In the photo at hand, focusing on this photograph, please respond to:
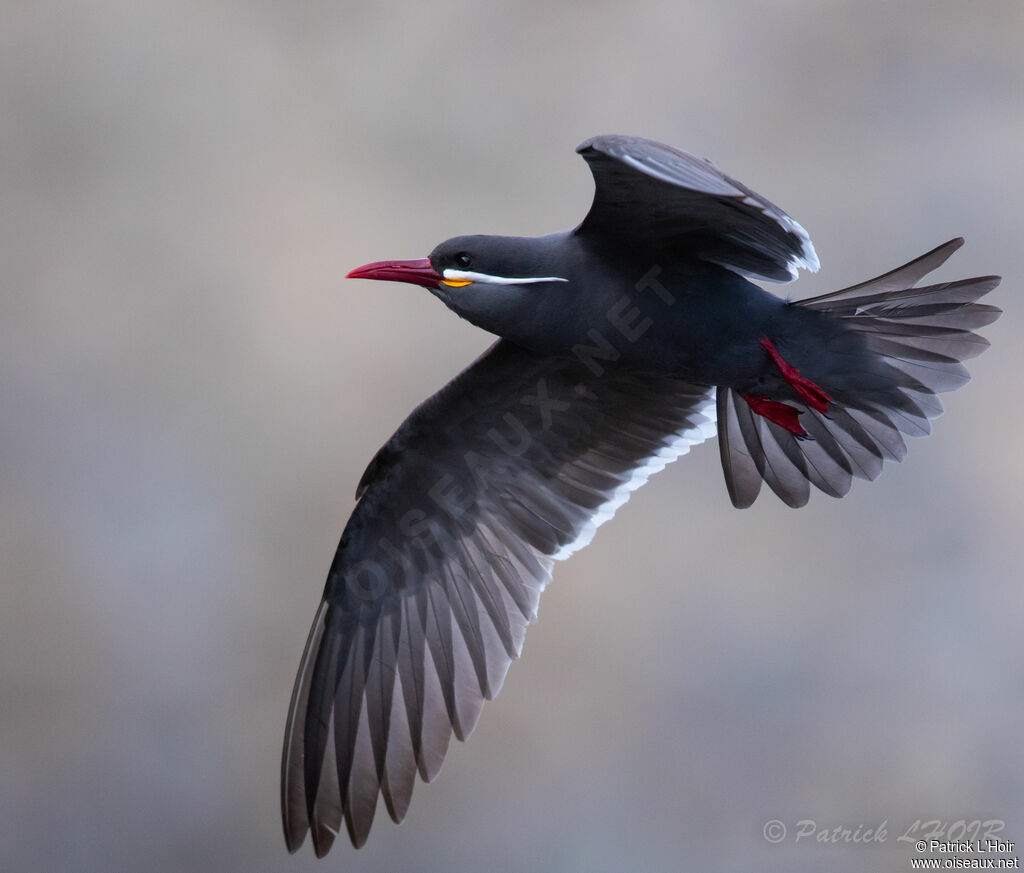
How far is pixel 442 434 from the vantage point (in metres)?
3.00

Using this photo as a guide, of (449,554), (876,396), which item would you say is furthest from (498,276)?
(449,554)

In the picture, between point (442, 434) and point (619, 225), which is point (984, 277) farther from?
point (442, 434)

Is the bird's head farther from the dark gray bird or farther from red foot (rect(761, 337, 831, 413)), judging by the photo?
red foot (rect(761, 337, 831, 413))

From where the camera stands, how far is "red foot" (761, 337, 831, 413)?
2479 millimetres

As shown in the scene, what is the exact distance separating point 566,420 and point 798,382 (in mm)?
727

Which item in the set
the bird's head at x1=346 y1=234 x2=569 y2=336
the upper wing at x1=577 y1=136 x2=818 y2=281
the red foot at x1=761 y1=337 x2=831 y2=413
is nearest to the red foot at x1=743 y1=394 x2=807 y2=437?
the red foot at x1=761 y1=337 x2=831 y2=413

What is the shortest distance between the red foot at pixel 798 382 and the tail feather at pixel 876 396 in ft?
0.34

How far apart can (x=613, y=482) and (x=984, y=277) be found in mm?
1028

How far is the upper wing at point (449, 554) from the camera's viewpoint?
9.78 ft

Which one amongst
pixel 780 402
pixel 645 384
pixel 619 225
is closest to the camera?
pixel 619 225

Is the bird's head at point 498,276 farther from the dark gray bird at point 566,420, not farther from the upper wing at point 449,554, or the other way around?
the upper wing at point 449,554

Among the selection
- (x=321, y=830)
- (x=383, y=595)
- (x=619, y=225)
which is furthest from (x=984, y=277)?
(x=321, y=830)

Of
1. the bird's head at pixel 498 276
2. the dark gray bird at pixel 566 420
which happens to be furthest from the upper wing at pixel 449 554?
the bird's head at pixel 498 276

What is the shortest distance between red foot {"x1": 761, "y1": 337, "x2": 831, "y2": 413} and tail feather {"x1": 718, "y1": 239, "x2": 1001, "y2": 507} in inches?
4.1
